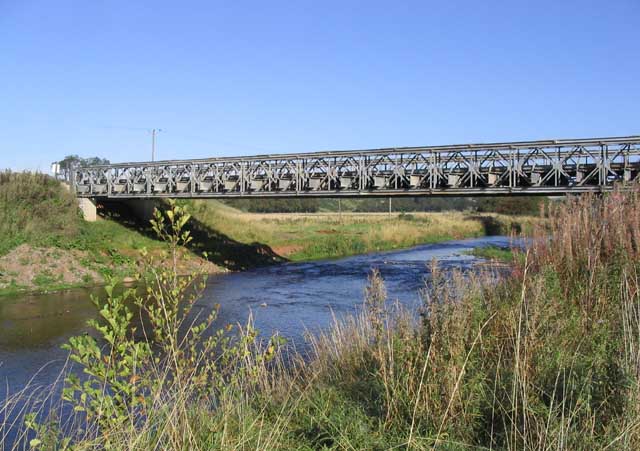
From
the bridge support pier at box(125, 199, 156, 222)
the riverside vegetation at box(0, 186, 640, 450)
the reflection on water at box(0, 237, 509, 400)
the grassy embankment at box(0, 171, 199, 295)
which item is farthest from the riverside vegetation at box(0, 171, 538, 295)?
the riverside vegetation at box(0, 186, 640, 450)

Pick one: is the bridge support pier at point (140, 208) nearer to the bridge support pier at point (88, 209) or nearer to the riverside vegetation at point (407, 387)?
the bridge support pier at point (88, 209)

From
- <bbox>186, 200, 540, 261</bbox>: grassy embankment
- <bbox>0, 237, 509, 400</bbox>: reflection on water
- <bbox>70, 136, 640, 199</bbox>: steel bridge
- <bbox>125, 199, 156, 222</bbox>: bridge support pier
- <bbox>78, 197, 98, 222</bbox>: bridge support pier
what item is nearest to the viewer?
<bbox>0, 237, 509, 400</bbox>: reflection on water

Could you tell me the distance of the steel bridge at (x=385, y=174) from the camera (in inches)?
923

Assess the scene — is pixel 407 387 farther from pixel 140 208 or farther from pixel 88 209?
pixel 140 208

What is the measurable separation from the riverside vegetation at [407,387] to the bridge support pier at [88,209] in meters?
30.6

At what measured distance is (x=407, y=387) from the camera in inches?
227

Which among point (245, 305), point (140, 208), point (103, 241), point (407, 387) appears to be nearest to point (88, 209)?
point (140, 208)

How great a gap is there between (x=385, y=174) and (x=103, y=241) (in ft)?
48.7

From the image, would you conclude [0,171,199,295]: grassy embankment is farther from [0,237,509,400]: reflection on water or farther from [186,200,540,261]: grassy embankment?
[186,200,540,261]: grassy embankment

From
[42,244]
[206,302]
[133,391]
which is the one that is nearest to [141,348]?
[133,391]

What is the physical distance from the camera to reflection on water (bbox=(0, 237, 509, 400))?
510 inches

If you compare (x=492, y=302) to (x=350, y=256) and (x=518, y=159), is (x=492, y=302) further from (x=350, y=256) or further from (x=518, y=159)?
(x=350, y=256)

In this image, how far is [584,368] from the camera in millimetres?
5852

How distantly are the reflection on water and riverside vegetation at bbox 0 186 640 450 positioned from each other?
1.42 meters
